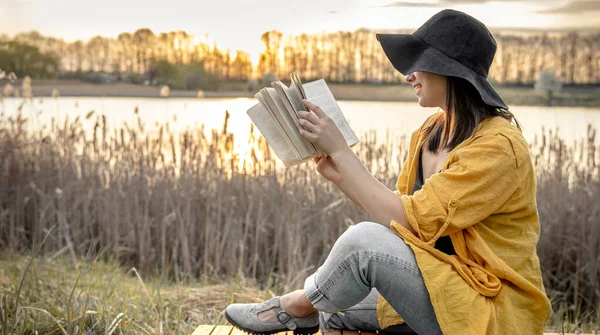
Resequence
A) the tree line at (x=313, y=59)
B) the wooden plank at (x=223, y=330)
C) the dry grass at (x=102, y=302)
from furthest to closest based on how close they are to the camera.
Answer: the tree line at (x=313, y=59), the dry grass at (x=102, y=302), the wooden plank at (x=223, y=330)

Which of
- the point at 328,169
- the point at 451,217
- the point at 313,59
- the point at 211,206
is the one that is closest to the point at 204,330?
the point at 328,169

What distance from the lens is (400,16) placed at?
459 cm

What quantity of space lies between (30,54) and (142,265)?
8.09ft

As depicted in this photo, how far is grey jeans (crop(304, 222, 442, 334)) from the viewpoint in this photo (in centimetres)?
172

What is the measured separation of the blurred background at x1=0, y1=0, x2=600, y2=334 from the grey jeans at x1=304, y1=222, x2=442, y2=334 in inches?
40.7

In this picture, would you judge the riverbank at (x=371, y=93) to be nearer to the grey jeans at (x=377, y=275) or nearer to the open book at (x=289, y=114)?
the open book at (x=289, y=114)

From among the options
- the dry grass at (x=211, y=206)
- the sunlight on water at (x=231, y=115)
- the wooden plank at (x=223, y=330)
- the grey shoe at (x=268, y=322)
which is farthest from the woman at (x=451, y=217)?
the sunlight on water at (x=231, y=115)

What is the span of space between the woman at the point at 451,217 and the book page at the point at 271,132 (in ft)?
0.27

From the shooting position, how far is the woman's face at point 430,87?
182 cm

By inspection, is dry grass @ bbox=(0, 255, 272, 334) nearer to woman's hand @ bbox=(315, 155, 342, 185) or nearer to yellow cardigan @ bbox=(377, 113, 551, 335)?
woman's hand @ bbox=(315, 155, 342, 185)

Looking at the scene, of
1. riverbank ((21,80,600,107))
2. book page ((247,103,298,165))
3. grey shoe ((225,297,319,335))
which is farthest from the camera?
riverbank ((21,80,600,107))

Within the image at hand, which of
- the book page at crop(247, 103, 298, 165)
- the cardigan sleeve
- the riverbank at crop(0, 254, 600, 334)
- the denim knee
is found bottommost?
the riverbank at crop(0, 254, 600, 334)

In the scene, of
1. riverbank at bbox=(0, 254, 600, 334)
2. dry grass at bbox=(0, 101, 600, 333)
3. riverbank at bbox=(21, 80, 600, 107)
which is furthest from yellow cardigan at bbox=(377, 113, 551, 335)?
riverbank at bbox=(21, 80, 600, 107)

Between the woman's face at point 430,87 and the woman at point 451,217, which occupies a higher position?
the woman's face at point 430,87
